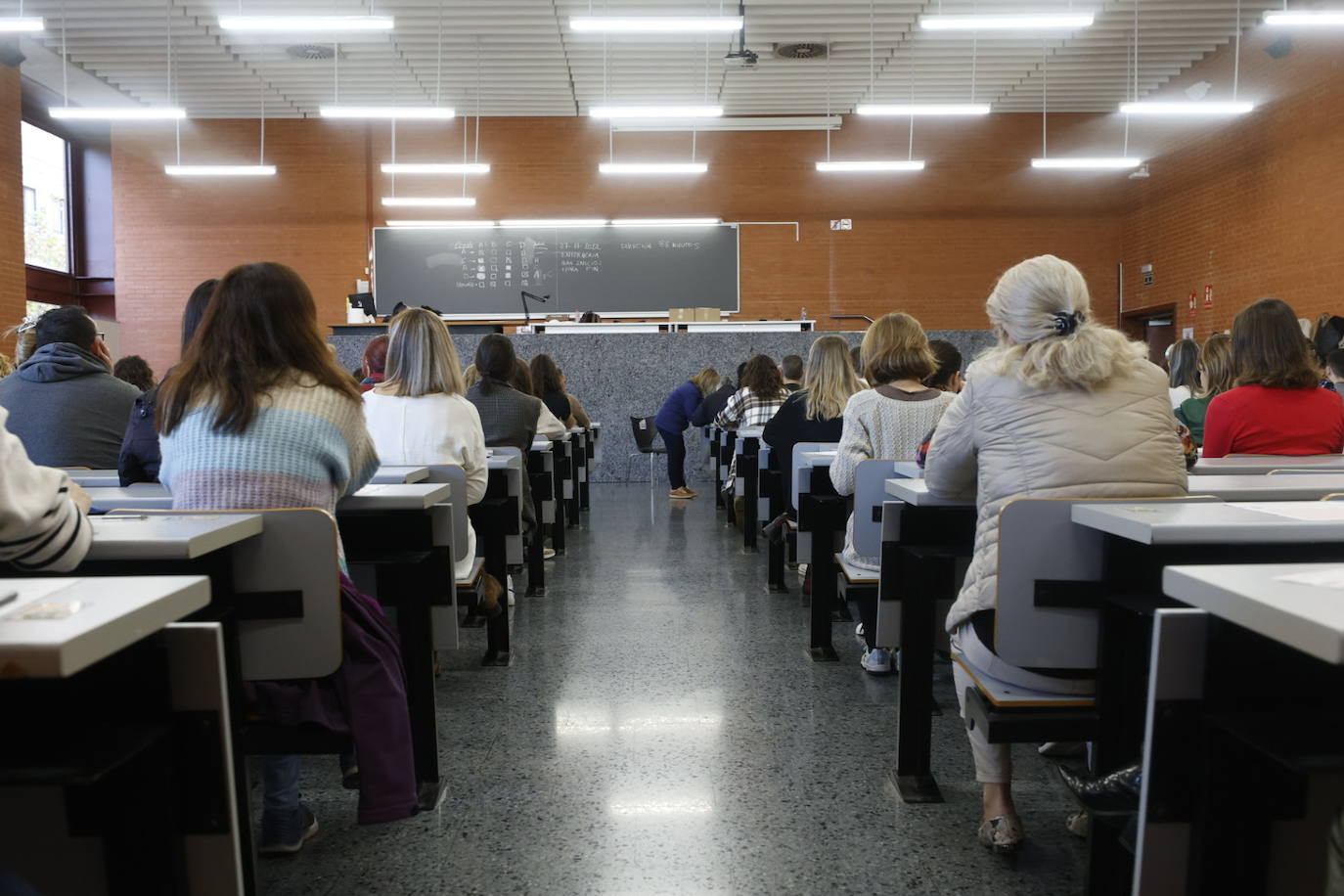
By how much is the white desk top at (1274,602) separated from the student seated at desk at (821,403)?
9.54 ft

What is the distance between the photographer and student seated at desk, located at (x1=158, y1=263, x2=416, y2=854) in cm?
156

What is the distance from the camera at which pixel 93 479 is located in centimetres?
248

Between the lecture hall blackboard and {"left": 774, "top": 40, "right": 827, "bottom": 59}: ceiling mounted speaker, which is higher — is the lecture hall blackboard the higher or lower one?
the lower one

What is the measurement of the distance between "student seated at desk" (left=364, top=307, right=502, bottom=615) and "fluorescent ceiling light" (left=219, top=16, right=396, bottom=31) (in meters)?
3.61

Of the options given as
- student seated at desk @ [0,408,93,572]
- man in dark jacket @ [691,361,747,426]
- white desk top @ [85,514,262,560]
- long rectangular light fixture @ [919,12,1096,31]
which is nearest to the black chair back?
man in dark jacket @ [691,361,747,426]

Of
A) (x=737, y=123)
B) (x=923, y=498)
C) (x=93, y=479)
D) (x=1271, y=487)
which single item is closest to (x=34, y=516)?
(x=923, y=498)

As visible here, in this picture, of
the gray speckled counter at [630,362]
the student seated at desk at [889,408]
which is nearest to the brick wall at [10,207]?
the gray speckled counter at [630,362]

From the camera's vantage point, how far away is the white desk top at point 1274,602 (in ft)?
2.40

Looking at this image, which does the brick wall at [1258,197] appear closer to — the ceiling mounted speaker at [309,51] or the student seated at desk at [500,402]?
the student seated at desk at [500,402]

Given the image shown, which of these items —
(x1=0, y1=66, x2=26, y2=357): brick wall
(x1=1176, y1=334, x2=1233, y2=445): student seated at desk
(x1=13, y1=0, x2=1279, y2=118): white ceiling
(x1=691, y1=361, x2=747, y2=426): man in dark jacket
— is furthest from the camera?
(x1=0, y1=66, x2=26, y2=357): brick wall

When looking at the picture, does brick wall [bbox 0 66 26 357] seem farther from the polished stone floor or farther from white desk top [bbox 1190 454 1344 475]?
white desk top [bbox 1190 454 1344 475]

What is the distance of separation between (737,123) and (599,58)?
2181 mm

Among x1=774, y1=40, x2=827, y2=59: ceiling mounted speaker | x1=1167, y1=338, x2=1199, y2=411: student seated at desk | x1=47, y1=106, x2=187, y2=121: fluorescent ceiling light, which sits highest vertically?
x1=774, y1=40, x2=827, y2=59: ceiling mounted speaker

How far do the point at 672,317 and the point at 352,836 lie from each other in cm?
799
